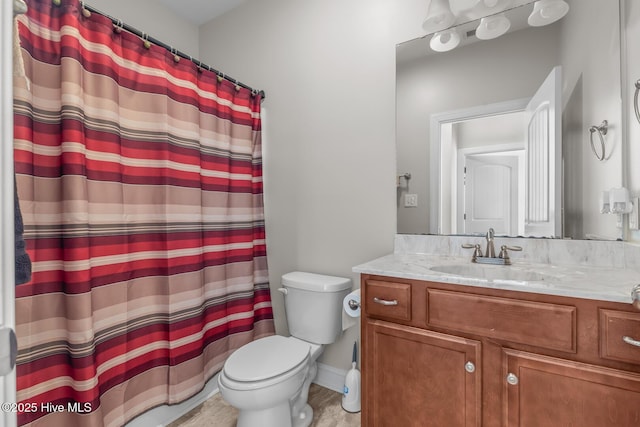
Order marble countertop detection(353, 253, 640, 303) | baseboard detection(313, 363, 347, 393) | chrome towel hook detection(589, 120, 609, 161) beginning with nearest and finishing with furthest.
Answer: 1. marble countertop detection(353, 253, 640, 303)
2. chrome towel hook detection(589, 120, 609, 161)
3. baseboard detection(313, 363, 347, 393)

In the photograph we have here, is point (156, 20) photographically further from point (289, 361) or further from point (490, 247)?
point (490, 247)

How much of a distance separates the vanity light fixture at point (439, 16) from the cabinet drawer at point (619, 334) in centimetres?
145

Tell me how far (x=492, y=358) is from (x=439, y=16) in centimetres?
158

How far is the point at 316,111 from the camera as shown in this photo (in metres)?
1.99

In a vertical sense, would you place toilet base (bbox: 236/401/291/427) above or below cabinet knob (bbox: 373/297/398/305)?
below

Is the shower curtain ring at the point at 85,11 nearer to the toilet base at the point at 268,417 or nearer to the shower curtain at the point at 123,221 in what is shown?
the shower curtain at the point at 123,221

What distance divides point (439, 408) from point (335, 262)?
960 millimetres

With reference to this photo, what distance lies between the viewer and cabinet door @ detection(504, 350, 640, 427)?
87cm

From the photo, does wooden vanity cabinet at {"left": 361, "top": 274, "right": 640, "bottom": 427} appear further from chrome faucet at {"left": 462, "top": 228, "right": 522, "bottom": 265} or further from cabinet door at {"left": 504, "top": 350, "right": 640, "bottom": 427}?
chrome faucet at {"left": 462, "top": 228, "right": 522, "bottom": 265}

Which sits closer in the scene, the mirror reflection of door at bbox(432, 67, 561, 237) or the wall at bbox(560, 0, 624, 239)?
the wall at bbox(560, 0, 624, 239)

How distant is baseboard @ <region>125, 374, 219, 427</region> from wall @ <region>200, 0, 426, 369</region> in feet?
1.87

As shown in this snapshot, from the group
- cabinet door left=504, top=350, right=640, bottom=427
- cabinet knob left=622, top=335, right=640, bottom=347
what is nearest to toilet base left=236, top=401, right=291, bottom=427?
cabinet door left=504, top=350, right=640, bottom=427

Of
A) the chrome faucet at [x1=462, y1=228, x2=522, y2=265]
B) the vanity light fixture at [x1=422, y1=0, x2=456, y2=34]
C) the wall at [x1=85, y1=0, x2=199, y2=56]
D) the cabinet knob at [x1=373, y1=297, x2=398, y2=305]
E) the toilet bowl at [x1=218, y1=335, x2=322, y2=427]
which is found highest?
the wall at [x1=85, y1=0, x2=199, y2=56]

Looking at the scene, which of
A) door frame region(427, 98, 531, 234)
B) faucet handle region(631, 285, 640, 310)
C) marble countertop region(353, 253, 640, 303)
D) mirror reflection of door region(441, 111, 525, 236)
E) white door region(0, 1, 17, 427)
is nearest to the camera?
white door region(0, 1, 17, 427)
